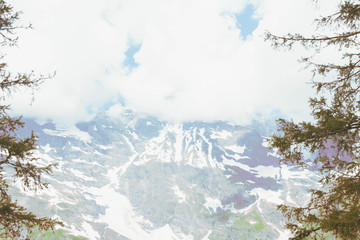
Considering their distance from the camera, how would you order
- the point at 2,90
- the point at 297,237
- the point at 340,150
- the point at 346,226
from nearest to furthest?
the point at 346,226 → the point at 297,237 → the point at 340,150 → the point at 2,90

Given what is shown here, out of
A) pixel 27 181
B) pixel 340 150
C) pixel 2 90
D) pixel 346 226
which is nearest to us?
pixel 346 226

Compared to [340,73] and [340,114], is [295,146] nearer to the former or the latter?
[340,114]

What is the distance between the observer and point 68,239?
17812cm

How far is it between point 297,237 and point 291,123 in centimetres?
290

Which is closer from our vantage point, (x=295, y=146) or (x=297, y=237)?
(x=297, y=237)

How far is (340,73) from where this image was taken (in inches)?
304

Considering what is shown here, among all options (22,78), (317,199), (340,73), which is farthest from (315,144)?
(22,78)

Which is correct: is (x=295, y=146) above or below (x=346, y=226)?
above

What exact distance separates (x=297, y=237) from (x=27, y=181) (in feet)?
26.0

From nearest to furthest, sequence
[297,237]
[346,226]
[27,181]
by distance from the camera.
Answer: [346,226]
[297,237]
[27,181]

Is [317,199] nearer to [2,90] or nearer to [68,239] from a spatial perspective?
[2,90]

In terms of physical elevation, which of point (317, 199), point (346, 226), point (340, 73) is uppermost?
point (340, 73)

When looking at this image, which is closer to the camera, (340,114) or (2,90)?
(340,114)

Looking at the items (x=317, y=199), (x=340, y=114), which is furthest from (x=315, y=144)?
(x=317, y=199)
